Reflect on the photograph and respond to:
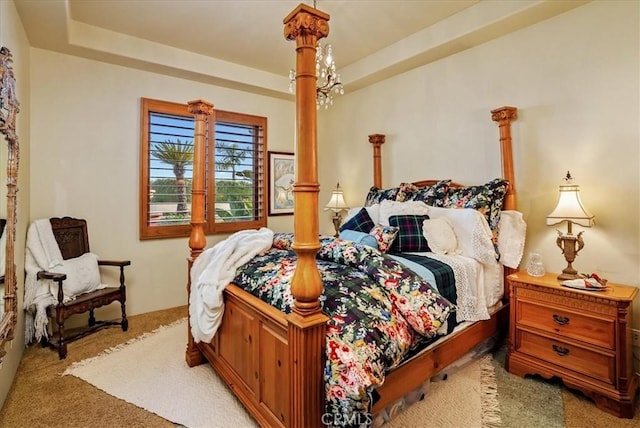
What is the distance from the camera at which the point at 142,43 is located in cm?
337

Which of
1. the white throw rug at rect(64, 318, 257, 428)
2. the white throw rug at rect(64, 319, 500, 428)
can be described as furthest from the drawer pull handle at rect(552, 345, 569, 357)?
the white throw rug at rect(64, 318, 257, 428)

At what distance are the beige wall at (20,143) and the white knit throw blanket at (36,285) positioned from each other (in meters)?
0.08

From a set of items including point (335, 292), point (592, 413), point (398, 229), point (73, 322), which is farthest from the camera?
point (73, 322)

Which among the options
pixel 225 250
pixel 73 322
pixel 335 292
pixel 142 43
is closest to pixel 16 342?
pixel 73 322

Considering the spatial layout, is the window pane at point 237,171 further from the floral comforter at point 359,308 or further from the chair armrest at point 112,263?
the floral comforter at point 359,308

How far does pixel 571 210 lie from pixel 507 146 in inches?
32.2

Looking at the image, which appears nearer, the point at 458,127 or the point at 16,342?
the point at 16,342

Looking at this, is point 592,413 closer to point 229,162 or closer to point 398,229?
point 398,229

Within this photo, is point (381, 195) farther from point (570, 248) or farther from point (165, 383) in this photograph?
point (165, 383)

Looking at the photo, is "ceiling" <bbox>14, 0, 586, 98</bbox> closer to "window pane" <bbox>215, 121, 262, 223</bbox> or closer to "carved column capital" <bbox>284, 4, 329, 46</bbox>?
"window pane" <bbox>215, 121, 262, 223</bbox>

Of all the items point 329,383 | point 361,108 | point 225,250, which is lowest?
point 329,383

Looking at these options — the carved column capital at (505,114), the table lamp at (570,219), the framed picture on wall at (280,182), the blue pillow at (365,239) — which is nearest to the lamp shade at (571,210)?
the table lamp at (570,219)

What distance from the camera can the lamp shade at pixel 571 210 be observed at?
2.22m

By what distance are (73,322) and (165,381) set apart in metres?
1.62
